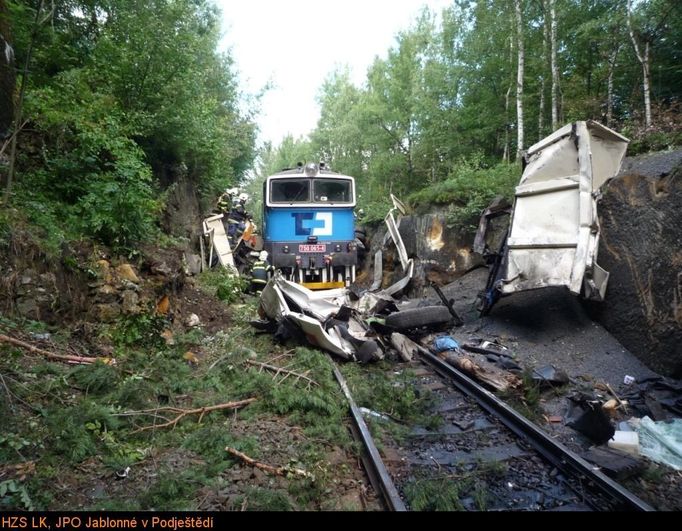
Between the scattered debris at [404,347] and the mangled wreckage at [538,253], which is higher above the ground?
the mangled wreckage at [538,253]

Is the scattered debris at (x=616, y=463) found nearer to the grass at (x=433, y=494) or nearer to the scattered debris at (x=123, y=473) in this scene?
the grass at (x=433, y=494)

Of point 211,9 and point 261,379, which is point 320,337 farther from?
point 211,9

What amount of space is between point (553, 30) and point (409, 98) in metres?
6.84

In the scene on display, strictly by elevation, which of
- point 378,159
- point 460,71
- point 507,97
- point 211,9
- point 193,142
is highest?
point 211,9

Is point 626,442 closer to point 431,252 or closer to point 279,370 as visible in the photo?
point 279,370

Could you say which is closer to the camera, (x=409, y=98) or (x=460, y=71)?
(x=460, y=71)

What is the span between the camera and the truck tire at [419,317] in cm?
626

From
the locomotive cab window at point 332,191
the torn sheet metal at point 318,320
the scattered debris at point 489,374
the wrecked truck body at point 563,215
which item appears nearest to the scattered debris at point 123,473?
the torn sheet metal at point 318,320

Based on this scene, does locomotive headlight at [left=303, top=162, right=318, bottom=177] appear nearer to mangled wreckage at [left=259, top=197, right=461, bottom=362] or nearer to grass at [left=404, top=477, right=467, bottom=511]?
mangled wreckage at [left=259, top=197, right=461, bottom=362]

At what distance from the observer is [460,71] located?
1528cm

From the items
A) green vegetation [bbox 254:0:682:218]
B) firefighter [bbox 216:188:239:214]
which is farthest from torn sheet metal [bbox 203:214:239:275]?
green vegetation [bbox 254:0:682:218]

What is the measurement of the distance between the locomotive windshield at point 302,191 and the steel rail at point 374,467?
687 cm
